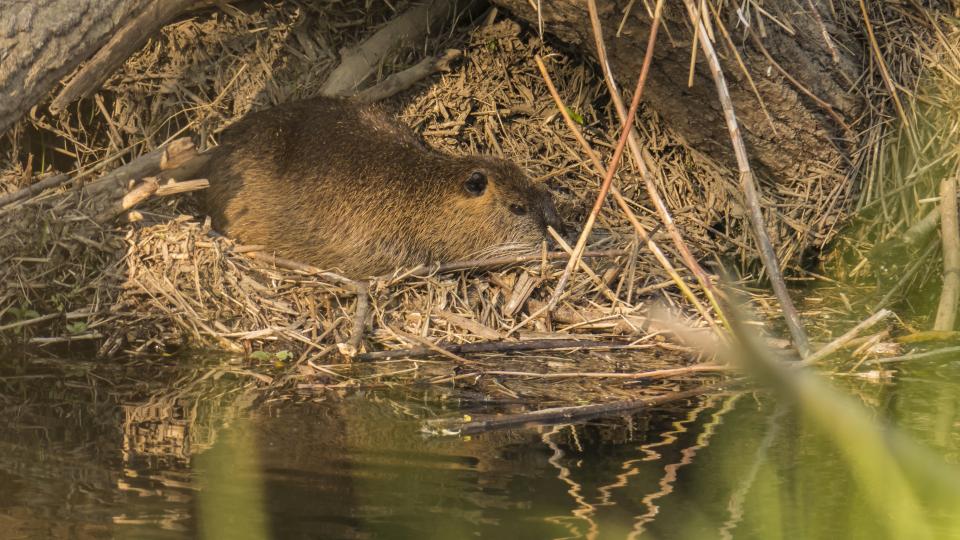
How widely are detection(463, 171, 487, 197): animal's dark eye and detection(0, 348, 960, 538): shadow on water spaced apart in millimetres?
1645

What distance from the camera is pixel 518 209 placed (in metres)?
5.01

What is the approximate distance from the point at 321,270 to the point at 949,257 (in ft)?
8.68

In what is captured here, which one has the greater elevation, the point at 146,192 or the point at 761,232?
the point at 146,192

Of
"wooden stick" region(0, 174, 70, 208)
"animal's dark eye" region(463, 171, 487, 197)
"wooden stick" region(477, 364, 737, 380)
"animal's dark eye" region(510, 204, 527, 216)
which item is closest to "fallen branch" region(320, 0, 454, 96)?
"animal's dark eye" region(463, 171, 487, 197)

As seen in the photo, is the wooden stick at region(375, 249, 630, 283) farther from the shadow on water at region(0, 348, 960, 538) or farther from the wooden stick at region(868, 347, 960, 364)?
the wooden stick at region(868, 347, 960, 364)

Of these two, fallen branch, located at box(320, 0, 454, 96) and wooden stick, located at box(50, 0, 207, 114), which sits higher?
fallen branch, located at box(320, 0, 454, 96)

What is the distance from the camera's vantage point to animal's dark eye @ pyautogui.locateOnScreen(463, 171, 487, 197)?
500cm

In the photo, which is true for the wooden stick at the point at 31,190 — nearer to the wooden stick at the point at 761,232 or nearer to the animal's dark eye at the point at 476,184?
the animal's dark eye at the point at 476,184

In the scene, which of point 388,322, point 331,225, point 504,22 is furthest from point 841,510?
point 504,22

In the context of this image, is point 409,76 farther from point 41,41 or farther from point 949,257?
point 949,257

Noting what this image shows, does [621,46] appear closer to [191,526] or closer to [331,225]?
[331,225]

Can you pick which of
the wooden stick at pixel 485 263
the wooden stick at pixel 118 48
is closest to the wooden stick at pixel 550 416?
the wooden stick at pixel 485 263

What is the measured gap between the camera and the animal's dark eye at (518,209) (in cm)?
499

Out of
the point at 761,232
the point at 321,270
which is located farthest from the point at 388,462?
the point at 321,270
